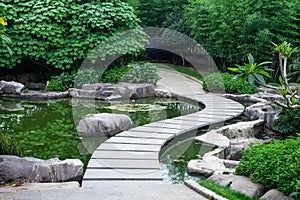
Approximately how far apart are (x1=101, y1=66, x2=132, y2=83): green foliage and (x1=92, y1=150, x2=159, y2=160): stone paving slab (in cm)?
726

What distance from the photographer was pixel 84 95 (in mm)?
11258

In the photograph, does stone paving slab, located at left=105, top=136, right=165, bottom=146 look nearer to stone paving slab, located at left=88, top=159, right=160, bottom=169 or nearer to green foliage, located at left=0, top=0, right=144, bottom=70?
stone paving slab, located at left=88, top=159, right=160, bottom=169

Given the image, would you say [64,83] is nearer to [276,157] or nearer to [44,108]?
[44,108]

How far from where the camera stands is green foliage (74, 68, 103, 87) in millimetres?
12477

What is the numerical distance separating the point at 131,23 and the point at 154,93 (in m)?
3.10

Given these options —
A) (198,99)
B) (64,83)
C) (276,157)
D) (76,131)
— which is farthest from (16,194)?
(64,83)

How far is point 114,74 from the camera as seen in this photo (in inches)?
496

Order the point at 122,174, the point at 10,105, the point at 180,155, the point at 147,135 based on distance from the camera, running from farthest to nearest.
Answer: the point at 10,105
the point at 147,135
the point at 180,155
the point at 122,174

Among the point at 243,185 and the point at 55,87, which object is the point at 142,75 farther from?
the point at 243,185

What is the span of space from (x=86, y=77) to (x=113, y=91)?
1.76m

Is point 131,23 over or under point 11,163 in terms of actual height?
over

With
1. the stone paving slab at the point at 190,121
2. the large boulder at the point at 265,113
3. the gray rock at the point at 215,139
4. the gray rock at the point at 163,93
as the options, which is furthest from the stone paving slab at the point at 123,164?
the gray rock at the point at 163,93

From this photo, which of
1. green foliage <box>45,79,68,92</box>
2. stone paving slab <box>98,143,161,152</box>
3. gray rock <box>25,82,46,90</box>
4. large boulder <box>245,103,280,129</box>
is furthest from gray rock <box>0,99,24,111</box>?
large boulder <box>245,103,280,129</box>

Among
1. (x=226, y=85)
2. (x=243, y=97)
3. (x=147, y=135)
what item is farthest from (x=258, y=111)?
(x=226, y=85)
